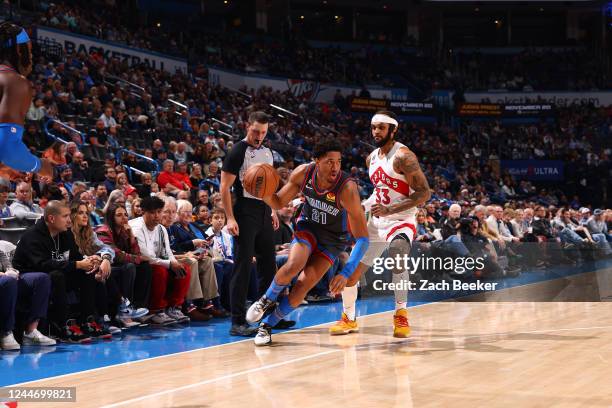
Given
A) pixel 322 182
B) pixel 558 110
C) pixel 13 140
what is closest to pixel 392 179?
pixel 322 182

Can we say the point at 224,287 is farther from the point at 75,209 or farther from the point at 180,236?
the point at 75,209

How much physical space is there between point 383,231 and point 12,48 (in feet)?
14.4

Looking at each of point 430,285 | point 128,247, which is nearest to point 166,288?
point 128,247

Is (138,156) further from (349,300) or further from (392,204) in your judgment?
(392,204)

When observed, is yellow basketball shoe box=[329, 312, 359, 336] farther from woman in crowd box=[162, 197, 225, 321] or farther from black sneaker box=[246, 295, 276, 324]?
woman in crowd box=[162, 197, 225, 321]

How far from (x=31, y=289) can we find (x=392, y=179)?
3438 mm

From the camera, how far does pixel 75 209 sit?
771 centimetres

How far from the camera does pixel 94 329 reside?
7.43m

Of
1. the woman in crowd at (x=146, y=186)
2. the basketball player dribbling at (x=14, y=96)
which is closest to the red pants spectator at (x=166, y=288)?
the woman in crowd at (x=146, y=186)

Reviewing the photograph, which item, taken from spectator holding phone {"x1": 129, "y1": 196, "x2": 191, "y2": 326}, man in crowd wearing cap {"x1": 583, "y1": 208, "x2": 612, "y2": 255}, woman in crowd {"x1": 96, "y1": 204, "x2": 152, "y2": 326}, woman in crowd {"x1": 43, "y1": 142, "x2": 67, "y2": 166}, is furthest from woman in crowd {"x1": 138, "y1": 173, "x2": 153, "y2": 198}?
man in crowd wearing cap {"x1": 583, "y1": 208, "x2": 612, "y2": 255}

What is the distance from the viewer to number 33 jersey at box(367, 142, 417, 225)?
7.64m

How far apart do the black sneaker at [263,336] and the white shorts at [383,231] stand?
3.93ft

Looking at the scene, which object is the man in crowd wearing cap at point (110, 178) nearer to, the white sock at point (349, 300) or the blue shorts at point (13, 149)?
the white sock at point (349, 300)

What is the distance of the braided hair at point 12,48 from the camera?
4.20 m
